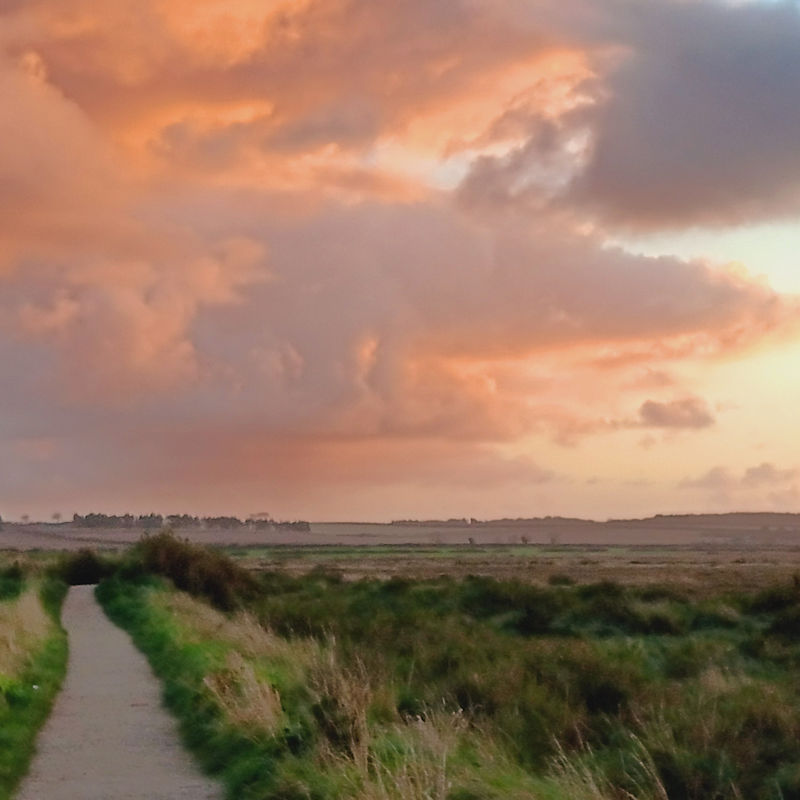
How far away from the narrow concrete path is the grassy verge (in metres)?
0.16

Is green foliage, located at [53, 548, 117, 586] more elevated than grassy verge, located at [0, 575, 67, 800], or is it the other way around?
green foliage, located at [53, 548, 117, 586]

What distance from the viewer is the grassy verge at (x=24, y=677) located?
12207mm

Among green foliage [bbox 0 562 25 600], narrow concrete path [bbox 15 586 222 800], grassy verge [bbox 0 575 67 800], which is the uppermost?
green foliage [bbox 0 562 25 600]

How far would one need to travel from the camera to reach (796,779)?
451 inches

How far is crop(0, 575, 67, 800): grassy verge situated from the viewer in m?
12.2

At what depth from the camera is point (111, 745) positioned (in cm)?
1297

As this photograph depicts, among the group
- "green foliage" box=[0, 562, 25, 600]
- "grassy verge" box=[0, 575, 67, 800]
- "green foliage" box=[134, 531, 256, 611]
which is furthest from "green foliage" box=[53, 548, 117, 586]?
"grassy verge" box=[0, 575, 67, 800]

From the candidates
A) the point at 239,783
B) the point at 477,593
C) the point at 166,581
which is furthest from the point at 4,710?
the point at 477,593

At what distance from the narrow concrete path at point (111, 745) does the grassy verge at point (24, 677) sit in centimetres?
16

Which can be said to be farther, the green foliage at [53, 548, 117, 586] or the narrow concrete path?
the green foliage at [53, 548, 117, 586]

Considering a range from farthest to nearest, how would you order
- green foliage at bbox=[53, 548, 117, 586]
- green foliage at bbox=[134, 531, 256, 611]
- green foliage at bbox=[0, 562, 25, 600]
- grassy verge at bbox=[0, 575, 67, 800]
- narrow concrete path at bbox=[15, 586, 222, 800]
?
green foliage at bbox=[53, 548, 117, 586]
green foliage at bbox=[134, 531, 256, 611]
green foliage at bbox=[0, 562, 25, 600]
grassy verge at bbox=[0, 575, 67, 800]
narrow concrete path at bbox=[15, 586, 222, 800]

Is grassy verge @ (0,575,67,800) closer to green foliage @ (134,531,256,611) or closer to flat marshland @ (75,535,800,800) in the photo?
flat marshland @ (75,535,800,800)

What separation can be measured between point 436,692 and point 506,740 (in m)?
2.65

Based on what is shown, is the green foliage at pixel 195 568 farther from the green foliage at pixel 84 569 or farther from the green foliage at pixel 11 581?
the green foliage at pixel 11 581
